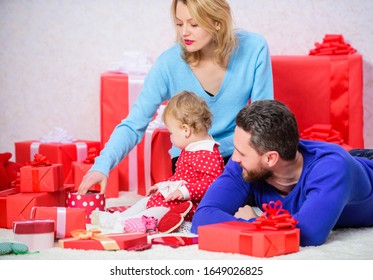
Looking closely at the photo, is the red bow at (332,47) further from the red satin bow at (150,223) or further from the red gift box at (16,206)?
the red gift box at (16,206)

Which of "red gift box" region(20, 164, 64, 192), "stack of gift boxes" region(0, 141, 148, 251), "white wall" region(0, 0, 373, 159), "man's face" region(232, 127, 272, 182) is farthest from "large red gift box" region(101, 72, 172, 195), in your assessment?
"man's face" region(232, 127, 272, 182)

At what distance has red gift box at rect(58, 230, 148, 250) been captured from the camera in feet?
6.09

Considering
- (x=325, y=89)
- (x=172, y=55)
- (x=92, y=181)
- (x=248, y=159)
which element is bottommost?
(x=92, y=181)

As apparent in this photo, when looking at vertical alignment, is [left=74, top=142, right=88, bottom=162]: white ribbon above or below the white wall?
below

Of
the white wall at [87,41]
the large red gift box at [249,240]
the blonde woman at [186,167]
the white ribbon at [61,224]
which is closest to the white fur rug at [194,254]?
the large red gift box at [249,240]

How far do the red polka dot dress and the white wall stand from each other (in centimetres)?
129

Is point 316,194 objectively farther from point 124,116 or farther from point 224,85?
point 124,116

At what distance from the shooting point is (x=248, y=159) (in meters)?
1.96

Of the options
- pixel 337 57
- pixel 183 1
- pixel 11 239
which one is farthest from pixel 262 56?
pixel 11 239

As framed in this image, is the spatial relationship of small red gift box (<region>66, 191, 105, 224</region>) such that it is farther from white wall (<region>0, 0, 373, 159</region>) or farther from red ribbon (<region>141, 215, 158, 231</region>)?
white wall (<region>0, 0, 373, 159</region>)

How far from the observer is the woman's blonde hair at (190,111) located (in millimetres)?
2391

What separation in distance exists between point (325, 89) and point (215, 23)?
85 cm

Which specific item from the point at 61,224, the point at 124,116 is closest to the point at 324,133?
the point at 124,116
